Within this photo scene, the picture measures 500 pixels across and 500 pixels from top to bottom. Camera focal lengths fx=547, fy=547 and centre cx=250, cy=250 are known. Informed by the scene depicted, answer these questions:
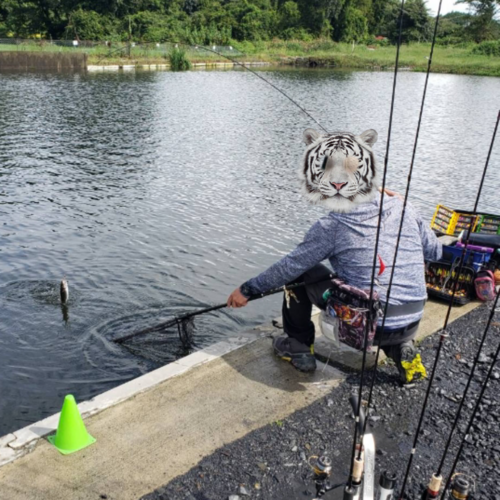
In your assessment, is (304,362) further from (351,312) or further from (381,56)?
(381,56)

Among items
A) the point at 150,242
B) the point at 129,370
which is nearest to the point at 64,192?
the point at 150,242

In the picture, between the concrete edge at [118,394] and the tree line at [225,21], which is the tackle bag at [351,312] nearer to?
the concrete edge at [118,394]

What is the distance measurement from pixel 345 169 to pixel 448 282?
3.09 meters

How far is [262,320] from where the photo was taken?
27.2 ft

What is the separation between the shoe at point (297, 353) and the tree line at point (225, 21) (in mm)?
54357

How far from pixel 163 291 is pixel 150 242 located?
2.45 metres

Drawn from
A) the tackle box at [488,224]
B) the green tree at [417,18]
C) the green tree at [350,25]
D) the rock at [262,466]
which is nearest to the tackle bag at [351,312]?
the rock at [262,466]

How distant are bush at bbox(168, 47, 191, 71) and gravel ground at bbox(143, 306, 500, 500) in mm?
54768

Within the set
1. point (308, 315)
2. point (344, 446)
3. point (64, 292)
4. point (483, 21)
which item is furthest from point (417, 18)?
point (483, 21)

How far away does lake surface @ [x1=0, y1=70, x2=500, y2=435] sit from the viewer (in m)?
7.25

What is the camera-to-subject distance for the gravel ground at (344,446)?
3.57 m

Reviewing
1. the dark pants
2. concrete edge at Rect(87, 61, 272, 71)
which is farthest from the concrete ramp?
concrete edge at Rect(87, 61, 272, 71)

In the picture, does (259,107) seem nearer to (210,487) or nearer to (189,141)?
(189,141)

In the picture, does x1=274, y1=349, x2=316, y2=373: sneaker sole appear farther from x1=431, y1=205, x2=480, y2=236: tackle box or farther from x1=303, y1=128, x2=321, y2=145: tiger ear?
x1=431, y1=205, x2=480, y2=236: tackle box
